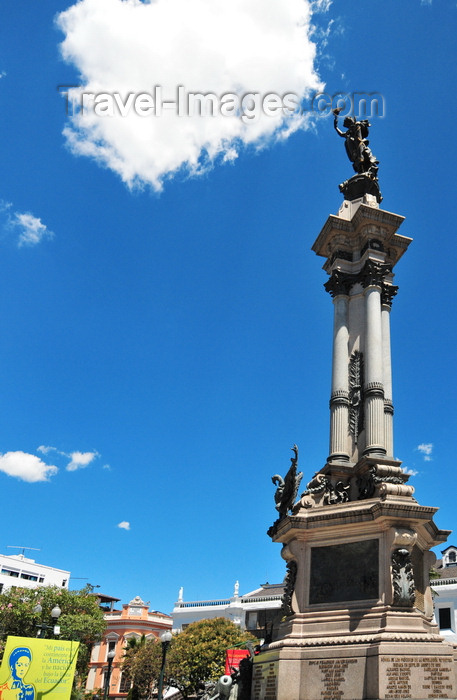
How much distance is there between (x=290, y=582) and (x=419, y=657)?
353cm

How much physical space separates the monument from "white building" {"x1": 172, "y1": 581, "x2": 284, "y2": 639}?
140 feet

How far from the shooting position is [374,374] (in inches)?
649

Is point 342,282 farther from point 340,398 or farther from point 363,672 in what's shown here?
point 363,672

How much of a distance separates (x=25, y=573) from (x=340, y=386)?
81399 mm

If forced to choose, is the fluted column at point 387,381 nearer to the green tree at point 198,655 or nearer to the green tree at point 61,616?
the green tree at point 198,655

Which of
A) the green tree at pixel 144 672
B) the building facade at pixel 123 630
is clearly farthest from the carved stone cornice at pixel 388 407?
the building facade at pixel 123 630

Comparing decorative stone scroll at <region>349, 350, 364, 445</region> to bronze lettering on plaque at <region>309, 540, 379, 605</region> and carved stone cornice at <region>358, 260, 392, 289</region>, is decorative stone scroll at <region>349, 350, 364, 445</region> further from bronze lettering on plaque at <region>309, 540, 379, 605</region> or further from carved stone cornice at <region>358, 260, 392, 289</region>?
bronze lettering on plaque at <region>309, 540, 379, 605</region>

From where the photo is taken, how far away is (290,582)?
562 inches

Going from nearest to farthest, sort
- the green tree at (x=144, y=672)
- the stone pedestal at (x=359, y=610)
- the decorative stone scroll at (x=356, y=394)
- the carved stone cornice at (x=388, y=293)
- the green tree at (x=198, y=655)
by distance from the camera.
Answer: the stone pedestal at (x=359, y=610) < the decorative stone scroll at (x=356, y=394) < the carved stone cornice at (x=388, y=293) < the green tree at (x=198, y=655) < the green tree at (x=144, y=672)

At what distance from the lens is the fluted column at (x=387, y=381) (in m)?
16.0

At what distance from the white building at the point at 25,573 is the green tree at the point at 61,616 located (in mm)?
34144

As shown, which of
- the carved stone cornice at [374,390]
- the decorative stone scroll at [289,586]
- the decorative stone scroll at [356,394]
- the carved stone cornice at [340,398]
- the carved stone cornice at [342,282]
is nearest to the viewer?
the decorative stone scroll at [289,586]

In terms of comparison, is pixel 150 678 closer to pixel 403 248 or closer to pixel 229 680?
pixel 229 680

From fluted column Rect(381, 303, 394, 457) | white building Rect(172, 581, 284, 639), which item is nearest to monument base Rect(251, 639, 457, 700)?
fluted column Rect(381, 303, 394, 457)
